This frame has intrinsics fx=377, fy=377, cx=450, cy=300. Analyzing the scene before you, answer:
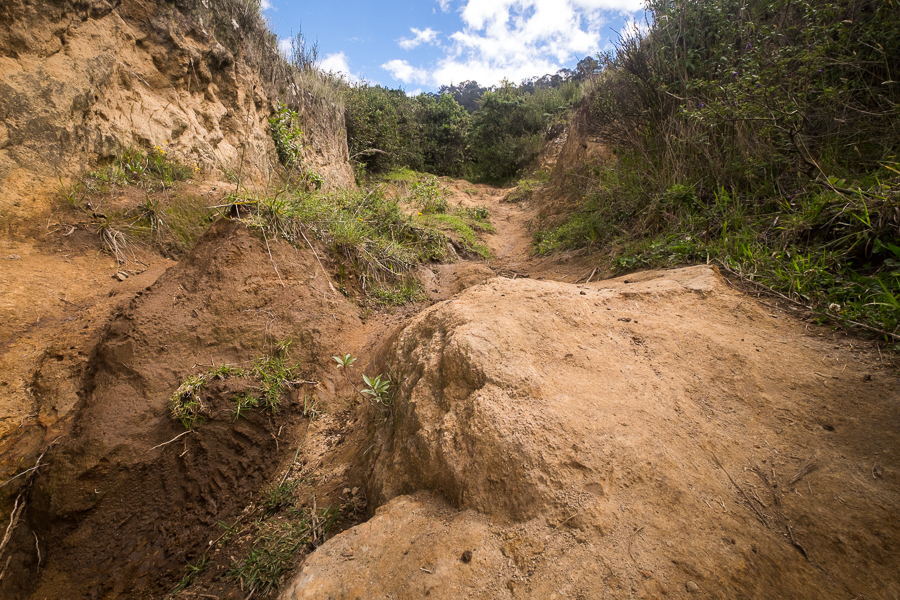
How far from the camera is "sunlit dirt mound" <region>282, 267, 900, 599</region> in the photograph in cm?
107

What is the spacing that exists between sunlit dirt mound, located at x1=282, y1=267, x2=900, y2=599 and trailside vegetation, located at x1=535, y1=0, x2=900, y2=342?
2.81 ft

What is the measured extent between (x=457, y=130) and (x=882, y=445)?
48.4ft

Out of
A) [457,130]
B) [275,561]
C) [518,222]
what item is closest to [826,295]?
[275,561]

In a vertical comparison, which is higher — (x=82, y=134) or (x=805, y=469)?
(x=82, y=134)

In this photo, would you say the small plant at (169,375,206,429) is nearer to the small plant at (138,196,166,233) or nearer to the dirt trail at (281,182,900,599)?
the dirt trail at (281,182,900,599)

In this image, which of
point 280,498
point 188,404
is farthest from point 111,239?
point 280,498

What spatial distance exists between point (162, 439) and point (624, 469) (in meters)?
2.35

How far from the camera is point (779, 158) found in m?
3.16

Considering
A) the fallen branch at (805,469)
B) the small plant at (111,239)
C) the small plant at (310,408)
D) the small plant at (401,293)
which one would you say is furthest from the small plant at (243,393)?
the fallen branch at (805,469)

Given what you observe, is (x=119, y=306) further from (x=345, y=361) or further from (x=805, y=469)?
(x=805, y=469)

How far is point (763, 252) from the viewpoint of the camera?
111 inches

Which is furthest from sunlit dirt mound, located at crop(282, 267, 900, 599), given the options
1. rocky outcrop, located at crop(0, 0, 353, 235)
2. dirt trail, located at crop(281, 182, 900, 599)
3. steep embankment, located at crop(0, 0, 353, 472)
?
rocky outcrop, located at crop(0, 0, 353, 235)

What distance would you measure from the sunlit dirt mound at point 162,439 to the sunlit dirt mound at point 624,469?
1.05 m

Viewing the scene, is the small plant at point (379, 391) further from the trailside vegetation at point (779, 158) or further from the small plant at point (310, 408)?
the trailside vegetation at point (779, 158)
